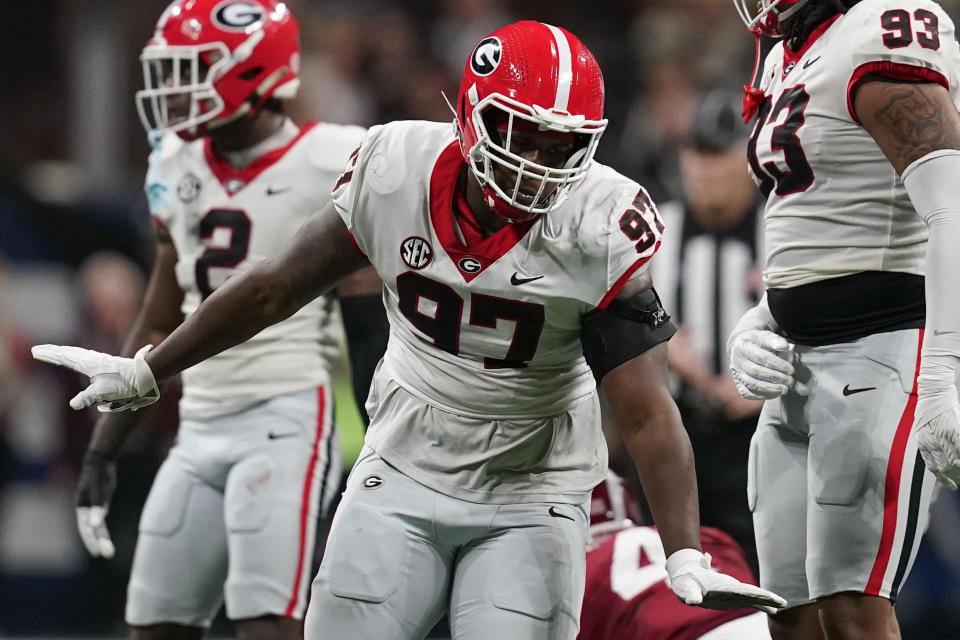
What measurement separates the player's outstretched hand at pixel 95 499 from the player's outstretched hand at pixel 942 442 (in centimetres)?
226

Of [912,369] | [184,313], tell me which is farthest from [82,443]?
[912,369]

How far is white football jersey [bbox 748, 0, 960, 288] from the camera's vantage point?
262cm

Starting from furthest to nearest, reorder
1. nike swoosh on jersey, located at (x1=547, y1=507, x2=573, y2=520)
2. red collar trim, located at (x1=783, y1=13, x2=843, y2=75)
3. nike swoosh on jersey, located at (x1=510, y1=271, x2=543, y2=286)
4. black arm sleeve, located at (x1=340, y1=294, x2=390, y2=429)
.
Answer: black arm sleeve, located at (x1=340, y1=294, x2=390, y2=429) → red collar trim, located at (x1=783, y1=13, x2=843, y2=75) → nike swoosh on jersey, located at (x1=547, y1=507, x2=573, y2=520) → nike swoosh on jersey, located at (x1=510, y1=271, x2=543, y2=286)

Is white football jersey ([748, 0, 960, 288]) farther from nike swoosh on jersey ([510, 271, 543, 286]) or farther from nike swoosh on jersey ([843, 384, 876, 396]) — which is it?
nike swoosh on jersey ([510, 271, 543, 286])

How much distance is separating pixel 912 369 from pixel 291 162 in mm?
1789

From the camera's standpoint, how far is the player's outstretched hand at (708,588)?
2.30 meters

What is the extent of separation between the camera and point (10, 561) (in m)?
6.05

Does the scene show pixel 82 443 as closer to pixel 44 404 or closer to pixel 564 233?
pixel 44 404

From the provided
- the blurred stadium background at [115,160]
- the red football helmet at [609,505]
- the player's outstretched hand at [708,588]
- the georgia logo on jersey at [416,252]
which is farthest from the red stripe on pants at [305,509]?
the blurred stadium background at [115,160]

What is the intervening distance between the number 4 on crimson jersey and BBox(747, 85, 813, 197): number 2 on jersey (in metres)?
0.36

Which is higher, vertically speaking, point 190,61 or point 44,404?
point 190,61

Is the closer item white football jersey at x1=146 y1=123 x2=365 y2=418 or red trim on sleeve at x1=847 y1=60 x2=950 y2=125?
red trim on sleeve at x1=847 y1=60 x2=950 y2=125

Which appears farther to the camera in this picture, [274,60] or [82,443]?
[82,443]

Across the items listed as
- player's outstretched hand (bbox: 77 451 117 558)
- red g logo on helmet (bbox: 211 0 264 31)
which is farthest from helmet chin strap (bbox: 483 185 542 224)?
player's outstretched hand (bbox: 77 451 117 558)
